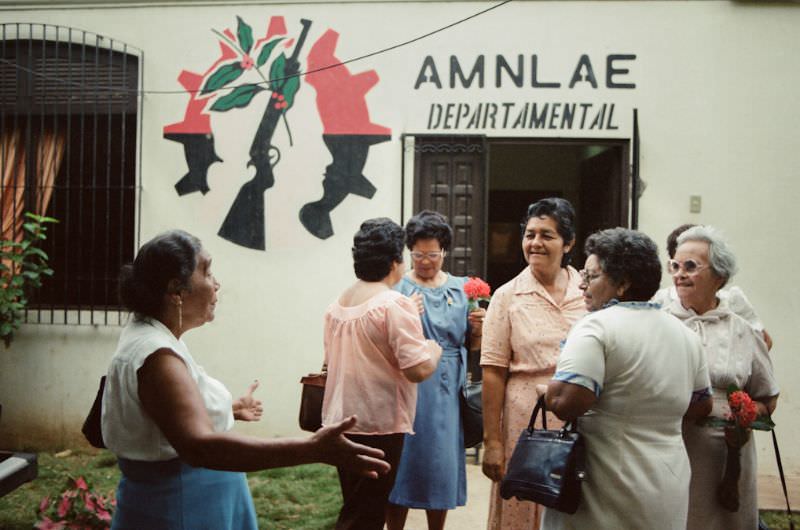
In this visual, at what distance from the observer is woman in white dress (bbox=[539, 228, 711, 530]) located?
7.50 feet

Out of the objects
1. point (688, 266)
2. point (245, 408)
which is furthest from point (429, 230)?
point (245, 408)

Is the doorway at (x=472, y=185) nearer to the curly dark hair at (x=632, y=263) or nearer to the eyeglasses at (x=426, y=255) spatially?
the eyeglasses at (x=426, y=255)

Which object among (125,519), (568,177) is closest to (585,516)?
(125,519)

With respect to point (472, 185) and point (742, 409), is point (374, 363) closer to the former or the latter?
point (742, 409)

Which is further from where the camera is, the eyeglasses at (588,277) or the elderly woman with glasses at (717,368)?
the elderly woman with glasses at (717,368)

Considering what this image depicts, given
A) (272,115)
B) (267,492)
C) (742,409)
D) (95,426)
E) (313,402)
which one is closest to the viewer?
(95,426)

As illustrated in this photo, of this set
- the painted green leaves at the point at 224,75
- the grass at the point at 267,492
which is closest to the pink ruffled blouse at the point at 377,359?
the grass at the point at 267,492

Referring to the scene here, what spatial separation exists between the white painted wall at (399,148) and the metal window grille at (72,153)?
197mm

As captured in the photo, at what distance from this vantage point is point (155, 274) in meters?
2.05

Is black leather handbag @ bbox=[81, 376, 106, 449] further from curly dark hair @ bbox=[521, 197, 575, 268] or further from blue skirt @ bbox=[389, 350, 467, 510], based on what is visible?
curly dark hair @ bbox=[521, 197, 575, 268]

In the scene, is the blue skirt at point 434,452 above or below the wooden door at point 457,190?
below

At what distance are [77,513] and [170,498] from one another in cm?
167

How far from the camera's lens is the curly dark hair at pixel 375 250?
132 inches

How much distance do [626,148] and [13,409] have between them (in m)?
5.67
